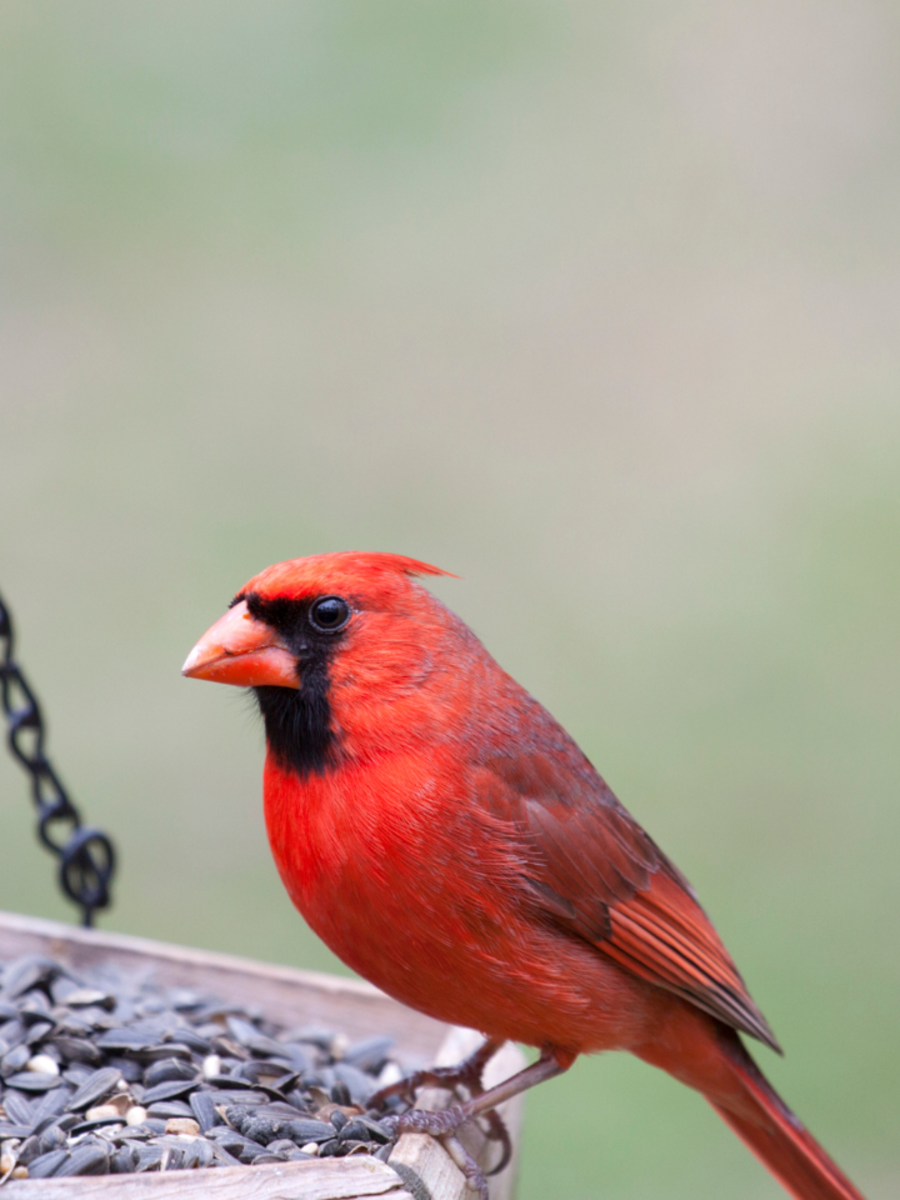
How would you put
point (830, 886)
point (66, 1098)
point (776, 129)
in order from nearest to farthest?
point (66, 1098)
point (830, 886)
point (776, 129)

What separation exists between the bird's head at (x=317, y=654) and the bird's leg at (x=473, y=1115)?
52cm

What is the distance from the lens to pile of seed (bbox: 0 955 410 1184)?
1.88 meters

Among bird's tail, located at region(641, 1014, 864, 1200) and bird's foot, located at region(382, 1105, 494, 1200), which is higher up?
bird's foot, located at region(382, 1105, 494, 1200)

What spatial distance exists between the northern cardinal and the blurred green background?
6.87ft

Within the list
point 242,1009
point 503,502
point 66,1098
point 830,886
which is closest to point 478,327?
point 503,502

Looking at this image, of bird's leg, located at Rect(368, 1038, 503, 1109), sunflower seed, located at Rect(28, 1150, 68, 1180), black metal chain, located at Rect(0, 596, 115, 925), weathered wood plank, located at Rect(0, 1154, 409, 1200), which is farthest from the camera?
black metal chain, located at Rect(0, 596, 115, 925)

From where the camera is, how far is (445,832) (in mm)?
2039

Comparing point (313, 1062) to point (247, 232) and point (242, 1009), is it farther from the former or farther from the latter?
point (247, 232)

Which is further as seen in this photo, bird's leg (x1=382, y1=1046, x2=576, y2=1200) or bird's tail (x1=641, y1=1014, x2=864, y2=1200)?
bird's tail (x1=641, y1=1014, x2=864, y2=1200)

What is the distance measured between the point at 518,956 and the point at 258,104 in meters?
4.34

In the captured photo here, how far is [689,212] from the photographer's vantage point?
19.0ft

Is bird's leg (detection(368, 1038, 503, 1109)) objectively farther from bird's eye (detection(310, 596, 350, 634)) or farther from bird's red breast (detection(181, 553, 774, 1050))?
bird's eye (detection(310, 596, 350, 634))

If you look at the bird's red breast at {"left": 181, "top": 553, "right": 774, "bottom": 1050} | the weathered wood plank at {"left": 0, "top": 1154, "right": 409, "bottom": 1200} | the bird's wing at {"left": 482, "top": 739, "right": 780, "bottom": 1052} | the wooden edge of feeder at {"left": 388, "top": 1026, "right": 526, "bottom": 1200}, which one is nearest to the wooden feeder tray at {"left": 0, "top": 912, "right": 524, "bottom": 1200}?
the wooden edge of feeder at {"left": 388, "top": 1026, "right": 526, "bottom": 1200}

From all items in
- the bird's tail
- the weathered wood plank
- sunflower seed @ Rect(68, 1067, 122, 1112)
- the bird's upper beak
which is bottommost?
the bird's tail
